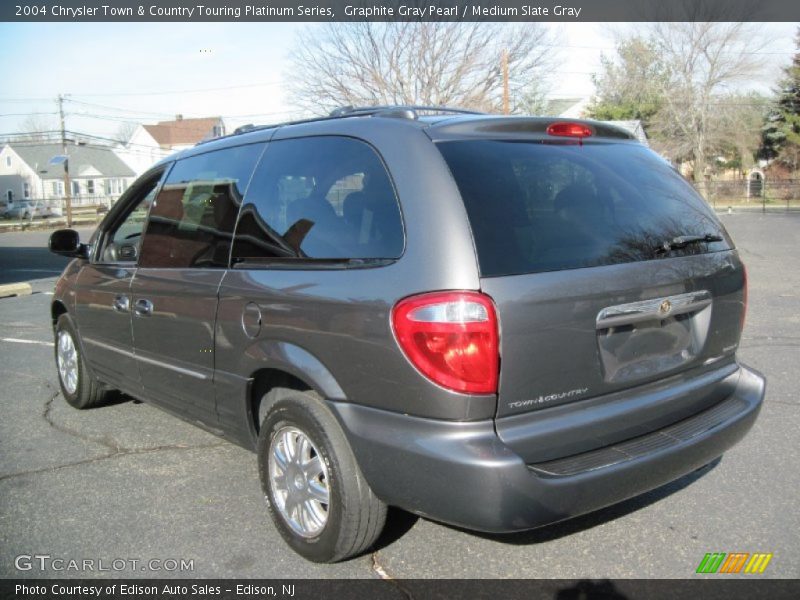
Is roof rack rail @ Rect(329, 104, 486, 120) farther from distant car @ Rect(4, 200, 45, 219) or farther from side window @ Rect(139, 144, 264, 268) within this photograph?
distant car @ Rect(4, 200, 45, 219)

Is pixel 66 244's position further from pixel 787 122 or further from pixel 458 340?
pixel 787 122

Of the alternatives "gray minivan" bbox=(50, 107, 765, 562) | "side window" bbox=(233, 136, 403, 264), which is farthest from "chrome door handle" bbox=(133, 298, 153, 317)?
"side window" bbox=(233, 136, 403, 264)

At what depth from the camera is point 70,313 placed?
506 centimetres

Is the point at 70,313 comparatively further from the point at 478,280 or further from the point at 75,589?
the point at 478,280

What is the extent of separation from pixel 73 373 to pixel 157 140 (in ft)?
288

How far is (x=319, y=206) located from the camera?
3070 millimetres

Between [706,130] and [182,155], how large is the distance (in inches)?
2297

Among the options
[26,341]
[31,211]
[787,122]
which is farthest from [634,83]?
[26,341]

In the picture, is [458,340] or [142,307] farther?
[142,307]

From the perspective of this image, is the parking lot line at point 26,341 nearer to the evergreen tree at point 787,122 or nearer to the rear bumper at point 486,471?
the rear bumper at point 486,471

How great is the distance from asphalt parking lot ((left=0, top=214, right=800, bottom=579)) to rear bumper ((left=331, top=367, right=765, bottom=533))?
0.51 meters

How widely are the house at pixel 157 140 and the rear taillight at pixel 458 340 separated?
8629 centimetres

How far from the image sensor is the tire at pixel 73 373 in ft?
16.8

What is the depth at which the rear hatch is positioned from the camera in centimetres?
253
